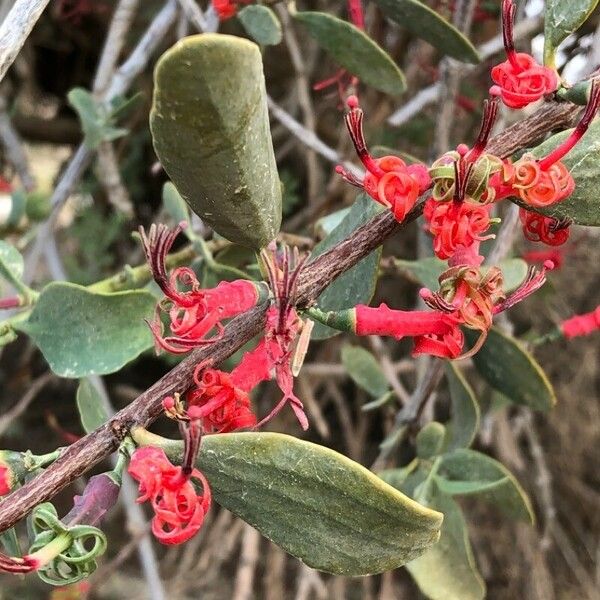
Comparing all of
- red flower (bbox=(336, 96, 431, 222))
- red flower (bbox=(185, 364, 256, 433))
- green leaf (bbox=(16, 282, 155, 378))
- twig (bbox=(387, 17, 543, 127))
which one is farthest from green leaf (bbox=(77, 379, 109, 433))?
twig (bbox=(387, 17, 543, 127))

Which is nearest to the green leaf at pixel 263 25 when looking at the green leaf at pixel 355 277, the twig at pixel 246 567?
the green leaf at pixel 355 277

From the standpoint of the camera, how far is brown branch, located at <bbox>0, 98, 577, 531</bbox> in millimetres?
411

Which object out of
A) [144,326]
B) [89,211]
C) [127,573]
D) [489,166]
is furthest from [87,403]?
[127,573]

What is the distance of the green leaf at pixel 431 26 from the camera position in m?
0.65

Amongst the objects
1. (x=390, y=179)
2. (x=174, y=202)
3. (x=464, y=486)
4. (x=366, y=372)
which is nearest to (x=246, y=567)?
(x=366, y=372)

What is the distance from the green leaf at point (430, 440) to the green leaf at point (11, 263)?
36cm

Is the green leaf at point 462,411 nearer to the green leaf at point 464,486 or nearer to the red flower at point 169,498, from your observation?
the green leaf at point 464,486

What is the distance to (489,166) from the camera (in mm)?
416

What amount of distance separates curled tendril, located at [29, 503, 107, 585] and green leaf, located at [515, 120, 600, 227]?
0.93ft

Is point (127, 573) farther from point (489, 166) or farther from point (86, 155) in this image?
point (489, 166)

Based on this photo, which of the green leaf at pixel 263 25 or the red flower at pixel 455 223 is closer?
the red flower at pixel 455 223

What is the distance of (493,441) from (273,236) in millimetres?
899

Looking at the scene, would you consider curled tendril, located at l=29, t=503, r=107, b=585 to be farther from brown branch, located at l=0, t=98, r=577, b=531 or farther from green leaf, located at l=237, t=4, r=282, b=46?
green leaf, located at l=237, t=4, r=282, b=46

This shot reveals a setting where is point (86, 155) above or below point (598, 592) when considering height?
above
